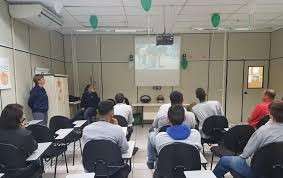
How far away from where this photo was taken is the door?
791cm

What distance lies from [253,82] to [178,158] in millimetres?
6785

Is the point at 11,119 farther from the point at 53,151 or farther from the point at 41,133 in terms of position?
the point at 53,151

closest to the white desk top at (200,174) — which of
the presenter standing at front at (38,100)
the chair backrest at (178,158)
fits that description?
the chair backrest at (178,158)

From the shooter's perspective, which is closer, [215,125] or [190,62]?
[215,125]

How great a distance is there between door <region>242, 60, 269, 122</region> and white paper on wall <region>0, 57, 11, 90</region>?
681cm

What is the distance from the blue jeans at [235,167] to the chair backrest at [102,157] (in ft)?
3.67

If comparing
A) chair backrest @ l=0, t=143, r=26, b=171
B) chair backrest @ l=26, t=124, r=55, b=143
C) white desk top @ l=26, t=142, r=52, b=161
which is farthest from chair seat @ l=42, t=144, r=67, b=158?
chair backrest @ l=0, t=143, r=26, b=171

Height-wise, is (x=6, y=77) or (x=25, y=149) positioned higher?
(x=6, y=77)

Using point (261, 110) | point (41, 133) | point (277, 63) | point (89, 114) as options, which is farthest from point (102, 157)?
point (277, 63)

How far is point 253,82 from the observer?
7961 mm

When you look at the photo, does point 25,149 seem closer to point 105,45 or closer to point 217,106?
point 217,106

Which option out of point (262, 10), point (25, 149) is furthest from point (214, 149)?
point (262, 10)

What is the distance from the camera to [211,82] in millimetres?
7980

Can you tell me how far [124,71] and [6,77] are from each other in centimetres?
419
